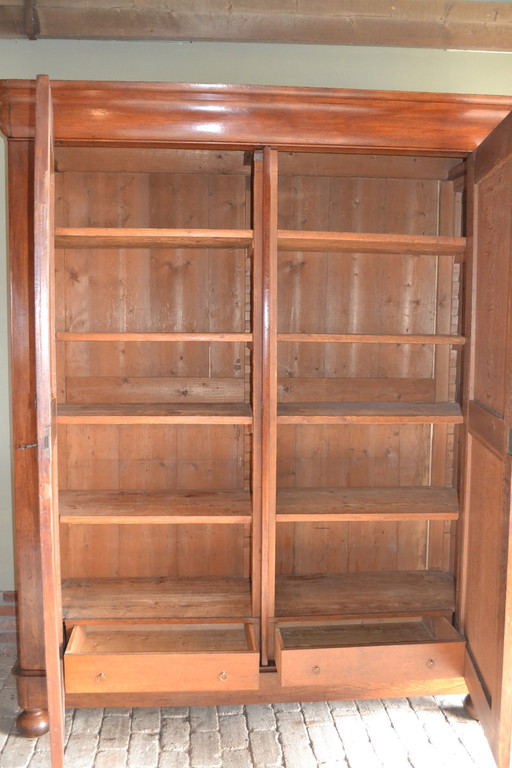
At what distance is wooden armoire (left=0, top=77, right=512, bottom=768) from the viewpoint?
2.03 meters

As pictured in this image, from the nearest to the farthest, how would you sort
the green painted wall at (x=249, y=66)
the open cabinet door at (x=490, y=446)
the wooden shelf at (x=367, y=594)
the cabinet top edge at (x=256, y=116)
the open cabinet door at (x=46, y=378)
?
the open cabinet door at (x=46, y=378) < the open cabinet door at (x=490, y=446) < the cabinet top edge at (x=256, y=116) < the wooden shelf at (x=367, y=594) < the green painted wall at (x=249, y=66)

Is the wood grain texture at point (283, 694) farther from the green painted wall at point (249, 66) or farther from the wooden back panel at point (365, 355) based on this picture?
the green painted wall at point (249, 66)

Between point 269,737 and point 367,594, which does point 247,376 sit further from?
point 269,737

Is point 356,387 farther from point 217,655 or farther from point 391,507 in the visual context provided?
point 217,655

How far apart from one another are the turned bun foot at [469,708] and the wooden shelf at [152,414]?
1295 millimetres

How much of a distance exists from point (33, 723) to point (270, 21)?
2.72 m

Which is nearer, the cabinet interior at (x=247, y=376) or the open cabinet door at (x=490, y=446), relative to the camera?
the open cabinet door at (x=490, y=446)

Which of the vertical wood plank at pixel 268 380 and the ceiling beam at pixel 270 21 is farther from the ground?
the ceiling beam at pixel 270 21

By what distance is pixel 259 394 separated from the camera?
2232 mm

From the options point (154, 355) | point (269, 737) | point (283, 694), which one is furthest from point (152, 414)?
point (269, 737)

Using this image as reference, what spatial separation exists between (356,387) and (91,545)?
1.28 m

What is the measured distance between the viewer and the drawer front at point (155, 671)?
2.12 metres

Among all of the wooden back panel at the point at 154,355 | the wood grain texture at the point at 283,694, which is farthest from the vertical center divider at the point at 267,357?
the wooden back panel at the point at 154,355

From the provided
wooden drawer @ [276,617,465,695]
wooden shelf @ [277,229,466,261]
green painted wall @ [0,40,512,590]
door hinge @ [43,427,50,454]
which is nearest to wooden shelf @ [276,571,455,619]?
A: wooden drawer @ [276,617,465,695]
